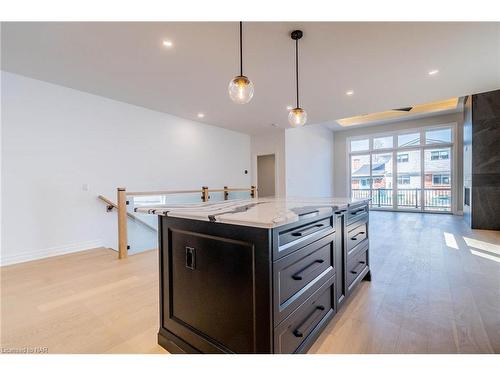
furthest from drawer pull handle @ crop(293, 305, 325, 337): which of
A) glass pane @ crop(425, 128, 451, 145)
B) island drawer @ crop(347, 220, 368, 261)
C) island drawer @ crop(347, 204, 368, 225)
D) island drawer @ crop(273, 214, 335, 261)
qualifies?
glass pane @ crop(425, 128, 451, 145)

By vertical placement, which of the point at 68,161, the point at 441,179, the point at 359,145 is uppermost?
the point at 359,145

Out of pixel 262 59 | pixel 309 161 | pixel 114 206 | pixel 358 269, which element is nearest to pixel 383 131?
pixel 309 161

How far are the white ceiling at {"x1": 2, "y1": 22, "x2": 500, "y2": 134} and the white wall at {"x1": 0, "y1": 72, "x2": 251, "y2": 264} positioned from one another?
0.34 m

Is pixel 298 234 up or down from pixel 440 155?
down

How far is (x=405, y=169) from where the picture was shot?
8008 mm

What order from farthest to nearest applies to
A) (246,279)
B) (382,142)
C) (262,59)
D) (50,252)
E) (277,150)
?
(382,142) < (277,150) < (50,252) < (262,59) < (246,279)

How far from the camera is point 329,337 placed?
1.58m

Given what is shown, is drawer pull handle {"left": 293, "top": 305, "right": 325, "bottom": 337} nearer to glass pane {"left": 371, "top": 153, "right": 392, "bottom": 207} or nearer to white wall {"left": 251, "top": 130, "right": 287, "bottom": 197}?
white wall {"left": 251, "top": 130, "right": 287, "bottom": 197}

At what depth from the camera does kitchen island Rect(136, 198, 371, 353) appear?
1.10m

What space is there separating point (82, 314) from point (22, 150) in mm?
2709

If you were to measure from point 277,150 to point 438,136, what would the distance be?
5279 mm

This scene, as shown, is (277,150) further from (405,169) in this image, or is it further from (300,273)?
(300,273)

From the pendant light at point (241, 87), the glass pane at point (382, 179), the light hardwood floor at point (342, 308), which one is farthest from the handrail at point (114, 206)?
the glass pane at point (382, 179)
